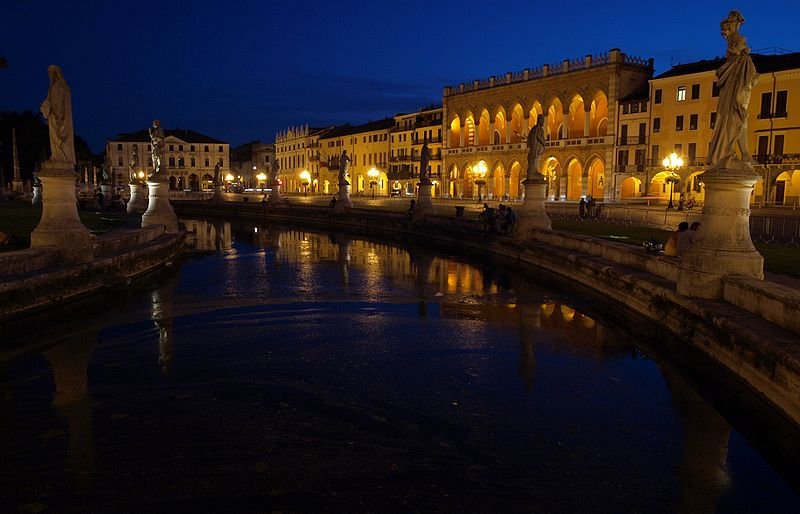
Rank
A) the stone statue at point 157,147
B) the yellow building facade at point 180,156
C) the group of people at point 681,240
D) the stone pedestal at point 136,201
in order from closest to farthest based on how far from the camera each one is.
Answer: the group of people at point 681,240 → the stone statue at point 157,147 → the stone pedestal at point 136,201 → the yellow building facade at point 180,156

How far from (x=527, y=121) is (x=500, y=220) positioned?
42530 millimetres

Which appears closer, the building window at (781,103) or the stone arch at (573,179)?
the building window at (781,103)

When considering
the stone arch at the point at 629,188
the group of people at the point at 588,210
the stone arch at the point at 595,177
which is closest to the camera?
the group of people at the point at 588,210

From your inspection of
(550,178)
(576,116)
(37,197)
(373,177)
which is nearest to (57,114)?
(37,197)

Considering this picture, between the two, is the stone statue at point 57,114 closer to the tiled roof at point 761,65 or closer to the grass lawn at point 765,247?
the grass lawn at point 765,247

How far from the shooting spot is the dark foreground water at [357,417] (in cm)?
466

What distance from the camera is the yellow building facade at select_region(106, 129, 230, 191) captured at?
353ft

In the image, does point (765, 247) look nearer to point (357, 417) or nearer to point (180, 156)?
point (357, 417)

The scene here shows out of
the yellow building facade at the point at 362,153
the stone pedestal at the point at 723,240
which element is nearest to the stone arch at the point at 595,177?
the yellow building facade at the point at 362,153

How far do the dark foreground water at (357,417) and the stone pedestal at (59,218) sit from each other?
69.0 inches

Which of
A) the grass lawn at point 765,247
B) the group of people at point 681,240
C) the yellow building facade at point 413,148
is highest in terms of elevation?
the yellow building facade at point 413,148

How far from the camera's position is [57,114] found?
12.5m

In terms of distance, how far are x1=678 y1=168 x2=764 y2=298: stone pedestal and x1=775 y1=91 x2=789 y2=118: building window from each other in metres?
40.7

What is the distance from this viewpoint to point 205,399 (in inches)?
260
